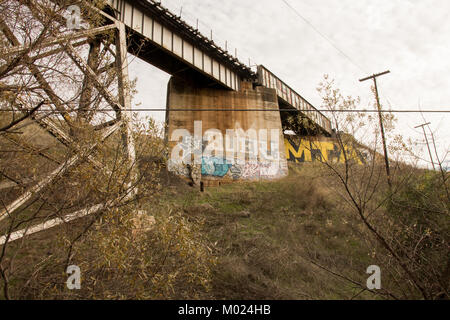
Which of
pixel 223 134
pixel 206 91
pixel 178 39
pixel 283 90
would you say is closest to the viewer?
pixel 178 39

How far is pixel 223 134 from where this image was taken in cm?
2033

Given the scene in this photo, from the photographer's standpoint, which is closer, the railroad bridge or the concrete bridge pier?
the railroad bridge

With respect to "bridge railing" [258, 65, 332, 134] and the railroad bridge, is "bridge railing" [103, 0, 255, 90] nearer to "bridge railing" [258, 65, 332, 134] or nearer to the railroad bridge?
the railroad bridge

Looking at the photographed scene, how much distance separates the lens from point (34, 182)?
15.2 feet

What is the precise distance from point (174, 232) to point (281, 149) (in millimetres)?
20034

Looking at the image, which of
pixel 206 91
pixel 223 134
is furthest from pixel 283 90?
pixel 223 134

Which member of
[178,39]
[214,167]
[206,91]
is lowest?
[214,167]

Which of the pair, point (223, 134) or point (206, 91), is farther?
point (206, 91)

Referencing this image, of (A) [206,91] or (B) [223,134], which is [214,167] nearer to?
(B) [223,134]

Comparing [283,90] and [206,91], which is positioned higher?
[283,90]

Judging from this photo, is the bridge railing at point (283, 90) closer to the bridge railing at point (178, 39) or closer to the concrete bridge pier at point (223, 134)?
the concrete bridge pier at point (223, 134)

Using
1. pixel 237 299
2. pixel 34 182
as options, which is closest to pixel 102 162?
pixel 34 182

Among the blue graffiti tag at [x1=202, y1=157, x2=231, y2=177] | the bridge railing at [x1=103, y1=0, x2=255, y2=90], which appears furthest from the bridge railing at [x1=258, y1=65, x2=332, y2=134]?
the blue graffiti tag at [x1=202, y1=157, x2=231, y2=177]

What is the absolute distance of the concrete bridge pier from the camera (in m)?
18.8
